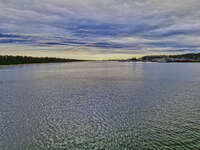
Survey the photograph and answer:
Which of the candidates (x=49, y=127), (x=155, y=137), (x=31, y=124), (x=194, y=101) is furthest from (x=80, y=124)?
(x=194, y=101)

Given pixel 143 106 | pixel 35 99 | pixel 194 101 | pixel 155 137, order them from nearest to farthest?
pixel 155 137 < pixel 143 106 < pixel 194 101 < pixel 35 99

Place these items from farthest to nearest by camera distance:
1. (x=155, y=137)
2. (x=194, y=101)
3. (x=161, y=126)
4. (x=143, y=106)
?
(x=194, y=101) < (x=143, y=106) < (x=161, y=126) < (x=155, y=137)

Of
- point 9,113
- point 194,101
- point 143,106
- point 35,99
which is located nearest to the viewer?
point 9,113

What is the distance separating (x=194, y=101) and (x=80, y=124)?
12.4 m

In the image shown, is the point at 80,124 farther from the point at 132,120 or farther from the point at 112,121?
the point at 132,120

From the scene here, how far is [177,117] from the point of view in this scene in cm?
1390

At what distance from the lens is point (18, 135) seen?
440 inches

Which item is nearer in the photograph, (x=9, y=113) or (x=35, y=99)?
(x=9, y=113)

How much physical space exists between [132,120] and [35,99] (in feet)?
40.8

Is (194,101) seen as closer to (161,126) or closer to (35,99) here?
(161,126)

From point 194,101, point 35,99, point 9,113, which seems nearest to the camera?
point 9,113

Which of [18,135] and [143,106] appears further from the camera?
[143,106]

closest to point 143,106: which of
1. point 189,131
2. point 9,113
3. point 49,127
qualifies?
point 189,131

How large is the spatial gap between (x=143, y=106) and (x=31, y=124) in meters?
10.0
